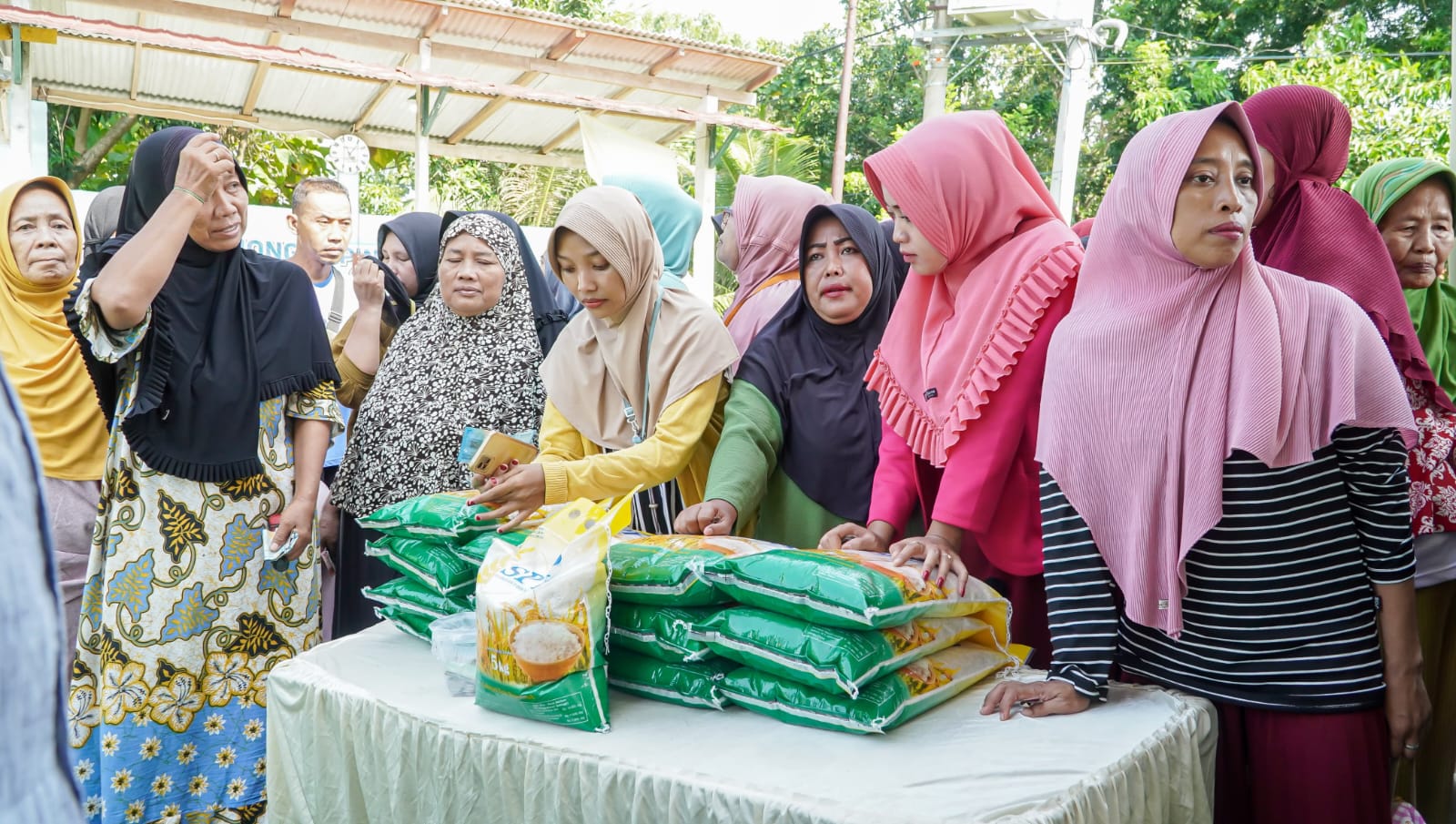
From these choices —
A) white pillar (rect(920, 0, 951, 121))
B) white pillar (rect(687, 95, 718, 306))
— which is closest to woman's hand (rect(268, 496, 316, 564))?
white pillar (rect(687, 95, 718, 306))

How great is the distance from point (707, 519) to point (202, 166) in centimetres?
143

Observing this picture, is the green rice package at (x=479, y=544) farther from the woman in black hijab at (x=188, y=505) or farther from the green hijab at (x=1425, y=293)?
the green hijab at (x=1425, y=293)

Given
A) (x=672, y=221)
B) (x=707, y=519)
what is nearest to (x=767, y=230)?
(x=672, y=221)

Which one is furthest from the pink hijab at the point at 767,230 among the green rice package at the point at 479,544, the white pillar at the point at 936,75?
the white pillar at the point at 936,75

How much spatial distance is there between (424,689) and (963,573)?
3.12 ft

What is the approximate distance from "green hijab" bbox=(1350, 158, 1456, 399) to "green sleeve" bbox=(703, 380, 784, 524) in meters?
1.49

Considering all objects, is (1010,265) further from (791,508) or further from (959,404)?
(791,508)

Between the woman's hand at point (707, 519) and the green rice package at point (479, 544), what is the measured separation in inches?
12.2

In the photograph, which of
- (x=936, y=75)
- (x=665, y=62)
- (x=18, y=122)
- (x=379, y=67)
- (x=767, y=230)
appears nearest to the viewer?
(x=767, y=230)

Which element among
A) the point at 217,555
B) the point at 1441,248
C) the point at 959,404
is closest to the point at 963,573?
the point at 959,404

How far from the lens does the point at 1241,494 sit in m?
1.56

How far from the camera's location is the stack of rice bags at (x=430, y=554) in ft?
6.51

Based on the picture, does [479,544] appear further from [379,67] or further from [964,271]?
[379,67]

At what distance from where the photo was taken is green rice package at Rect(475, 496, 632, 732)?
1582mm
